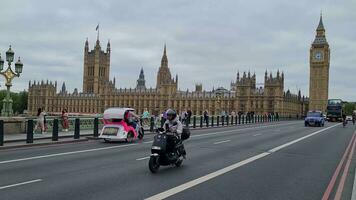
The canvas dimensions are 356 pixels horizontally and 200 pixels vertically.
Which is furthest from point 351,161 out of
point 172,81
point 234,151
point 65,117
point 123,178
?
point 172,81

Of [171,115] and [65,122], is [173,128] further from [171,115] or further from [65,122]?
[65,122]

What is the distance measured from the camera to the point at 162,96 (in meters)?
140

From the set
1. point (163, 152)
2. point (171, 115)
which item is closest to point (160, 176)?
point (163, 152)

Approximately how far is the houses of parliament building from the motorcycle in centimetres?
8554

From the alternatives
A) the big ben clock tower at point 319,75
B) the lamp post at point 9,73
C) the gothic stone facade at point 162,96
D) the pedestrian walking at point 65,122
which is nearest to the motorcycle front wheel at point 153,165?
the pedestrian walking at point 65,122

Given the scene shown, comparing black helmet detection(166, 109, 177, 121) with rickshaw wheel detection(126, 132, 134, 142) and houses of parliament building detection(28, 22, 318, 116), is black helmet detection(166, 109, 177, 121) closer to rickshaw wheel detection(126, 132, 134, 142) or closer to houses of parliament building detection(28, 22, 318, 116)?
rickshaw wheel detection(126, 132, 134, 142)

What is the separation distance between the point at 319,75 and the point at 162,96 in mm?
53648

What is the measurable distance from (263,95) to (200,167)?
4374 inches

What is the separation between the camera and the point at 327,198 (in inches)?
320

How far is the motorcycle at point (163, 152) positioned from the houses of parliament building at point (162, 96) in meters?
85.5

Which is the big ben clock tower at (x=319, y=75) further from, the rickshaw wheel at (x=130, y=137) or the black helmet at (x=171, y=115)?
the black helmet at (x=171, y=115)

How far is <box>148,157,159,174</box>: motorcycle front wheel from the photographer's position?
34.5 feet

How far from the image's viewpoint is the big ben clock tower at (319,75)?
139 meters

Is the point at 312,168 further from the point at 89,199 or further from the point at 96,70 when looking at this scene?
the point at 96,70
